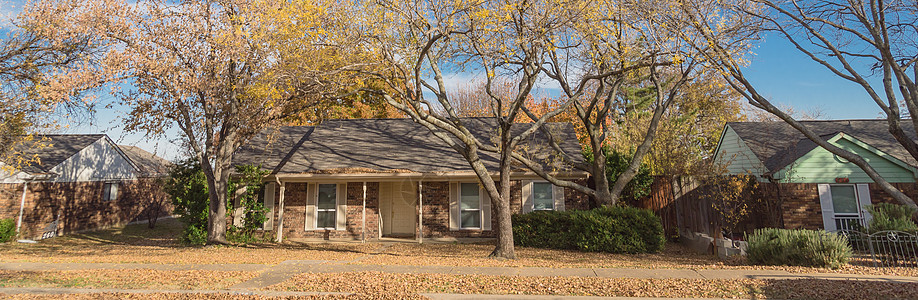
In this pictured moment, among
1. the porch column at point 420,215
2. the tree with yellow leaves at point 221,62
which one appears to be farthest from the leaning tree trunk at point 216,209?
the porch column at point 420,215

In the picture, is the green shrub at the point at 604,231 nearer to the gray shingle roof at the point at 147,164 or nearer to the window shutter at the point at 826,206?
the window shutter at the point at 826,206

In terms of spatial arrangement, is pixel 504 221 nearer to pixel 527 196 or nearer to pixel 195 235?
pixel 527 196

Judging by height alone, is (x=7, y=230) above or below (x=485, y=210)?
below

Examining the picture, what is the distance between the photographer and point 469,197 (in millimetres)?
15375

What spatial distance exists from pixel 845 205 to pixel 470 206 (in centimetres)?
1188

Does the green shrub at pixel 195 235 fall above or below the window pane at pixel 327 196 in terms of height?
below

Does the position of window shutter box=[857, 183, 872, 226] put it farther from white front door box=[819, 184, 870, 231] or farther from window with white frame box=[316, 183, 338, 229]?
window with white frame box=[316, 183, 338, 229]

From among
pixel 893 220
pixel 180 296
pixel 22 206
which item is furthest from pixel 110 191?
pixel 893 220

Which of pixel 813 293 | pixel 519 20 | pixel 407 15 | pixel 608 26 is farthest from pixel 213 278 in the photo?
pixel 608 26

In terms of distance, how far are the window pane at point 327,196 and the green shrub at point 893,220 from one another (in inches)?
599

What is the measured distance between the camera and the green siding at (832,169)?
1369cm

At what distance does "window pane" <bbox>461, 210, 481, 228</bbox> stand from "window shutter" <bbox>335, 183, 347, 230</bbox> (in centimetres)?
420

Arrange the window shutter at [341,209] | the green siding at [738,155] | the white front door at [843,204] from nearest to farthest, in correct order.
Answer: the white front door at [843,204] < the window shutter at [341,209] < the green siding at [738,155]

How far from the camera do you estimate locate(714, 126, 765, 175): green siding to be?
16.1 meters
